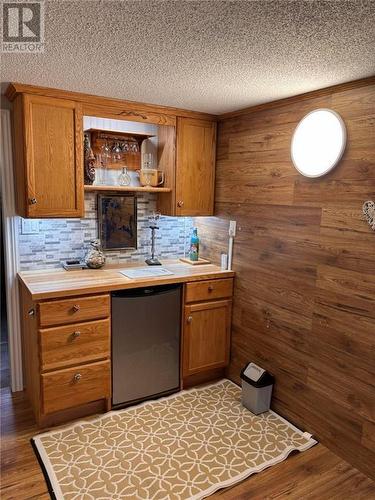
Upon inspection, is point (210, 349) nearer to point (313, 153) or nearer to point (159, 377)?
point (159, 377)

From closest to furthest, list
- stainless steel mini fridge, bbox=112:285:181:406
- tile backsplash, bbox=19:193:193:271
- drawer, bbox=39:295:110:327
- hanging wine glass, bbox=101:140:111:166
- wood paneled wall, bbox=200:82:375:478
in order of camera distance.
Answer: wood paneled wall, bbox=200:82:375:478
drawer, bbox=39:295:110:327
stainless steel mini fridge, bbox=112:285:181:406
tile backsplash, bbox=19:193:193:271
hanging wine glass, bbox=101:140:111:166

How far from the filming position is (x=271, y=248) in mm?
2666

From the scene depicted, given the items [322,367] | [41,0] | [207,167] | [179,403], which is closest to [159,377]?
[179,403]

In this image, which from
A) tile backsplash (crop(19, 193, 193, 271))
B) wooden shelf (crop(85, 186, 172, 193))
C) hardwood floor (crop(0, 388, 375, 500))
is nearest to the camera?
hardwood floor (crop(0, 388, 375, 500))

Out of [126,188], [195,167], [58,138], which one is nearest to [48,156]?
[58,138]

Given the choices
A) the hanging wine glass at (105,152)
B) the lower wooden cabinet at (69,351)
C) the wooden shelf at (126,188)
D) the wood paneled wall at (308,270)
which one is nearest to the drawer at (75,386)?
the lower wooden cabinet at (69,351)

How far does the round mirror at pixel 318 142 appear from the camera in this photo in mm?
2162

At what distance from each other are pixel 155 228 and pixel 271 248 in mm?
1040

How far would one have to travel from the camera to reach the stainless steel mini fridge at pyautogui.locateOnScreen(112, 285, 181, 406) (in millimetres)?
2598

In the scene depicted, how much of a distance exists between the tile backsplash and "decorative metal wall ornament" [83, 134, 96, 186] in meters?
0.22

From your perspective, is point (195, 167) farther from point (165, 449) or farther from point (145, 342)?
point (165, 449)

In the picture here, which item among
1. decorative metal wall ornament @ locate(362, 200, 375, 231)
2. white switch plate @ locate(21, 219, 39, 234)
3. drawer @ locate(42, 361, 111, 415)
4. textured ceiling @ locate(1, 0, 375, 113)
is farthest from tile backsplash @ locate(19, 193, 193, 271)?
decorative metal wall ornament @ locate(362, 200, 375, 231)

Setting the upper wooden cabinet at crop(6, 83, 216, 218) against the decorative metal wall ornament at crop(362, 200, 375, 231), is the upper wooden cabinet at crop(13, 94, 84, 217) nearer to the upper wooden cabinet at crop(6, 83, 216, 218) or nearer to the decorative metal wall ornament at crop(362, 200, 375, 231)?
the upper wooden cabinet at crop(6, 83, 216, 218)

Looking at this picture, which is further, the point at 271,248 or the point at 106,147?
the point at 106,147
